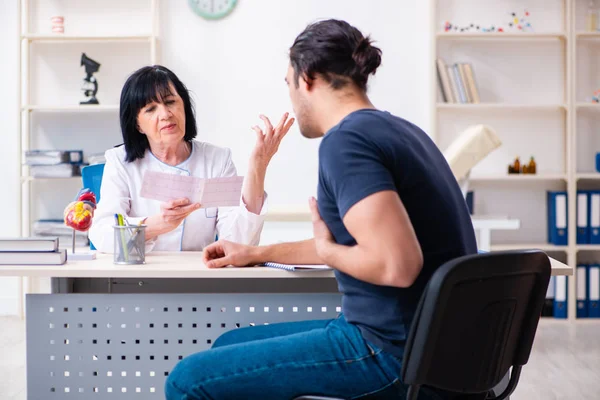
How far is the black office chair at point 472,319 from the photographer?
4.20ft

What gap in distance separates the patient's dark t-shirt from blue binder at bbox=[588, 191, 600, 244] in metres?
3.57

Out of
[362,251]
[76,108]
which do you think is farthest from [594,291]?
[362,251]

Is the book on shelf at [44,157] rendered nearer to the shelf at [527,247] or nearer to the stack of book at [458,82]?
the stack of book at [458,82]

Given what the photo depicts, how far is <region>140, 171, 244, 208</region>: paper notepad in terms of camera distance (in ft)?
6.77

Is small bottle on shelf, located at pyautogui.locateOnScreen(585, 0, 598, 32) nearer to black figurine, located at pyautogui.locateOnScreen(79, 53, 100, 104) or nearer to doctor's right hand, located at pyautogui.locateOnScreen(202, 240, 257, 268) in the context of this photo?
black figurine, located at pyautogui.locateOnScreen(79, 53, 100, 104)

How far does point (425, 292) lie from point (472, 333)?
0.13m

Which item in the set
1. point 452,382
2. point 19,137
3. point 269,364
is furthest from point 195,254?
point 19,137

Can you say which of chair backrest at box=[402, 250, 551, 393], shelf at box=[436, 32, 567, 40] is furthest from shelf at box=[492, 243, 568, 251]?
chair backrest at box=[402, 250, 551, 393]

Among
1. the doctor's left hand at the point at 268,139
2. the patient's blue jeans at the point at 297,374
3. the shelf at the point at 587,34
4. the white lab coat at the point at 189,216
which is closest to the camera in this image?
the patient's blue jeans at the point at 297,374

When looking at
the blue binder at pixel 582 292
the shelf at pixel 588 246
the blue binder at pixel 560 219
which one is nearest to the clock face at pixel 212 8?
the blue binder at pixel 560 219

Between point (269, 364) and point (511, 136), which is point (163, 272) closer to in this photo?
point (269, 364)

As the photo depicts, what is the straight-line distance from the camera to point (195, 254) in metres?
2.35

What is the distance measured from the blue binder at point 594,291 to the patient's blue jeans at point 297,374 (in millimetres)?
3693

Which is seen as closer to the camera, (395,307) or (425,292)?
(425,292)
